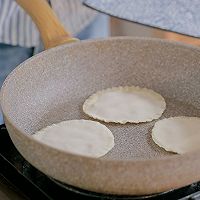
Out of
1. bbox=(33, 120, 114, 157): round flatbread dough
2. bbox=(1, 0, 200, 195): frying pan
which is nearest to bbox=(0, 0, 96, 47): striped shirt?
bbox=(1, 0, 200, 195): frying pan

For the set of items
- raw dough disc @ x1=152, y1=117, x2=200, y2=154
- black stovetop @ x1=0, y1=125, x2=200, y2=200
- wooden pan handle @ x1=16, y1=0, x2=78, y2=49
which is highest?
wooden pan handle @ x1=16, y1=0, x2=78, y2=49

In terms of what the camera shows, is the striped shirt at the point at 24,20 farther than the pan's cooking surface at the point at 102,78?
Yes

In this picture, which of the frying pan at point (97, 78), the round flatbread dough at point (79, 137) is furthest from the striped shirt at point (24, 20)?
the round flatbread dough at point (79, 137)

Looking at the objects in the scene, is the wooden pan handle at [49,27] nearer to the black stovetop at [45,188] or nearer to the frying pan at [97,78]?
the frying pan at [97,78]

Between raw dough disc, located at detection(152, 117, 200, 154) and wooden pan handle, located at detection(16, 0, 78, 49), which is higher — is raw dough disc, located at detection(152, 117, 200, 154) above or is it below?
below

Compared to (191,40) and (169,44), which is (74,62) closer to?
(169,44)

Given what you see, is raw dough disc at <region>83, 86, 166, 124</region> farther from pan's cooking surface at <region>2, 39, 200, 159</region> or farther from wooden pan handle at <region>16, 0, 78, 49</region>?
wooden pan handle at <region>16, 0, 78, 49</region>
